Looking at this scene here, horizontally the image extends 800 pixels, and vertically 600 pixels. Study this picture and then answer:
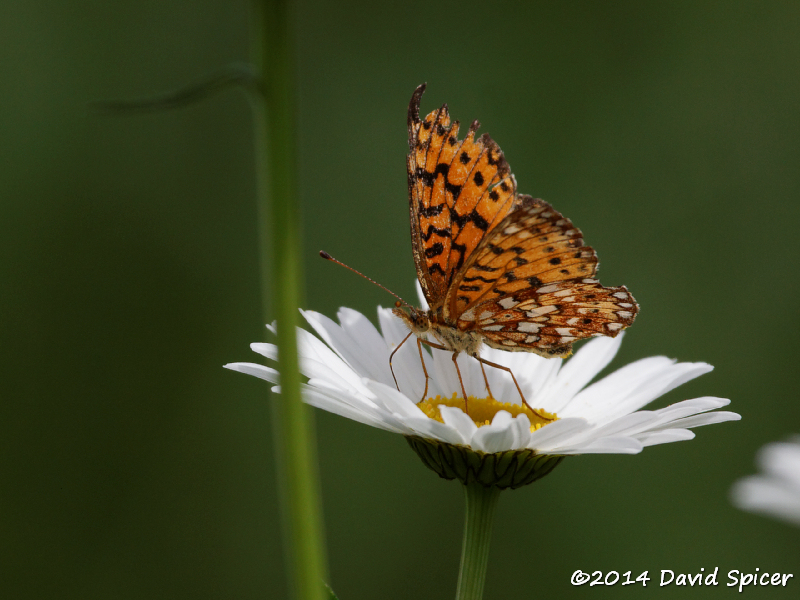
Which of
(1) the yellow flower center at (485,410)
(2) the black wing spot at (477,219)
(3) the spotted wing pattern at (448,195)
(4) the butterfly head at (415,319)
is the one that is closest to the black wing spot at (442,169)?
(3) the spotted wing pattern at (448,195)

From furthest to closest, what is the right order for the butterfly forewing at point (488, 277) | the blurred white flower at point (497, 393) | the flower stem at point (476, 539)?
the butterfly forewing at point (488, 277) → the blurred white flower at point (497, 393) → the flower stem at point (476, 539)

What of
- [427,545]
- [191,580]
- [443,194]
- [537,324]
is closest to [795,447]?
[537,324]

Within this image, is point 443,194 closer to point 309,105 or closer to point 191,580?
point 191,580

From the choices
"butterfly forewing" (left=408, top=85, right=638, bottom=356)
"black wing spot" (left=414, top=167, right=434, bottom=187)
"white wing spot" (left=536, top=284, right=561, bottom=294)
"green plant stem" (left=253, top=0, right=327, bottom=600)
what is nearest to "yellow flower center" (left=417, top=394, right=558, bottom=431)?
"butterfly forewing" (left=408, top=85, right=638, bottom=356)

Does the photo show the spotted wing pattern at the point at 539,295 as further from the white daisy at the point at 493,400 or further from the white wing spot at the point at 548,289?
the white daisy at the point at 493,400

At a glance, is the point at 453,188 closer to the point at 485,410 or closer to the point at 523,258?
the point at 523,258

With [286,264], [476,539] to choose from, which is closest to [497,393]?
[476,539]
